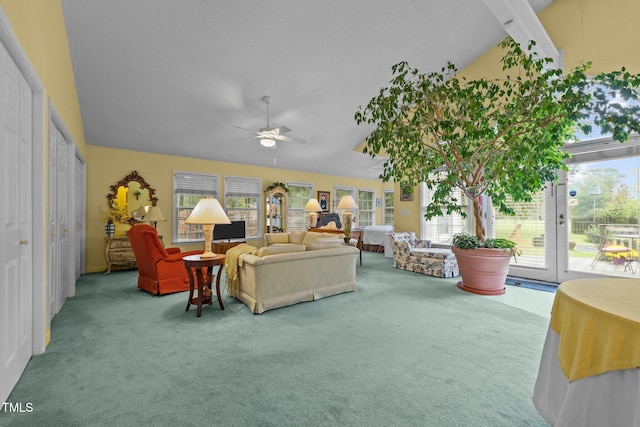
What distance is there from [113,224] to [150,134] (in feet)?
6.13

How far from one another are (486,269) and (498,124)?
191 cm

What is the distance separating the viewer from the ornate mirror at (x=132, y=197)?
219 inches

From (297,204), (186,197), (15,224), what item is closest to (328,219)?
(297,204)

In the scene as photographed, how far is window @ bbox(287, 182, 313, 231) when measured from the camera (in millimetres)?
8359

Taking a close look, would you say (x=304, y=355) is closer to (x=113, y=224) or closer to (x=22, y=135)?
(x=22, y=135)

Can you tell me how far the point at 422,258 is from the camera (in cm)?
526

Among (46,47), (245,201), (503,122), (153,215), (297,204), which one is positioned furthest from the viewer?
(297,204)

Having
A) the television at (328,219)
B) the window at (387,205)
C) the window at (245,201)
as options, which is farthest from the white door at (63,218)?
the window at (387,205)

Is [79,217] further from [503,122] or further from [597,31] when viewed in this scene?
[597,31]

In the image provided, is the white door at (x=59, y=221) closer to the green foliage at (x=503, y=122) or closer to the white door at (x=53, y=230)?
the white door at (x=53, y=230)

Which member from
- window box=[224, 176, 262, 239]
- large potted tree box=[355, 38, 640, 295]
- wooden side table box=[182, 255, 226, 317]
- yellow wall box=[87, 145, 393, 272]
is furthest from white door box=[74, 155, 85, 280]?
large potted tree box=[355, 38, 640, 295]

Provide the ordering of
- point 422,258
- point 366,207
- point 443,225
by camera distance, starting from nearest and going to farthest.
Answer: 1. point 422,258
2. point 443,225
3. point 366,207

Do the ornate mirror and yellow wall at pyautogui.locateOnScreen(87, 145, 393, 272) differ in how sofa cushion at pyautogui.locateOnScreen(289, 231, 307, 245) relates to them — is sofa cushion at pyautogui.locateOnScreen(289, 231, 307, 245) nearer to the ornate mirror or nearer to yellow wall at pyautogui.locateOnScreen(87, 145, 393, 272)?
yellow wall at pyautogui.locateOnScreen(87, 145, 393, 272)

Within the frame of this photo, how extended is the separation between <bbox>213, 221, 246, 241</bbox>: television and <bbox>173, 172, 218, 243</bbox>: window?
0.57m
